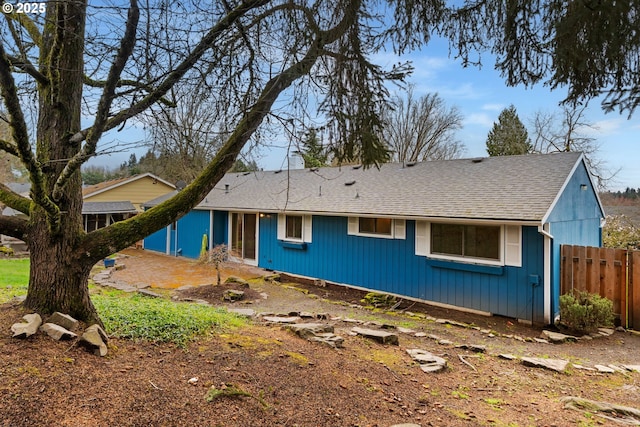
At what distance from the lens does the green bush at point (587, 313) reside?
22.4 feet

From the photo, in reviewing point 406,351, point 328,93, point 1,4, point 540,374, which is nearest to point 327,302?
point 406,351

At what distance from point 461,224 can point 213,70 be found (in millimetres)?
6944

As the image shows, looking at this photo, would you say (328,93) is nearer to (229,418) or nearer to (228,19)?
(228,19)

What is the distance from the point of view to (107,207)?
1828cm

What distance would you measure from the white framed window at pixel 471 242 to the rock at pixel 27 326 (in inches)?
312

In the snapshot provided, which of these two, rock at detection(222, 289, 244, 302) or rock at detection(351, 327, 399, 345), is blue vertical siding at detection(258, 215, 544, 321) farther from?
rock at detection(351, 327, 399, 345)

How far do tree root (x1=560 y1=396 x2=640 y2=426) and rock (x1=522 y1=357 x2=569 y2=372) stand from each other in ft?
3.45

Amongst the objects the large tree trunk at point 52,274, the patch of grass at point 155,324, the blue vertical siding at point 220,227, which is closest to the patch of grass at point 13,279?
the patch of grass at point 155,324

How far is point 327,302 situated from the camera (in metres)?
9.15

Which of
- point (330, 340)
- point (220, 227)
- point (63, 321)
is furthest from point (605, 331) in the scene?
point (220, 227)

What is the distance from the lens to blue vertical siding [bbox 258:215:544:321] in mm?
7695

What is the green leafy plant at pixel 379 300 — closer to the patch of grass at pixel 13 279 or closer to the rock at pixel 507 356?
the rock at pixel 507 356

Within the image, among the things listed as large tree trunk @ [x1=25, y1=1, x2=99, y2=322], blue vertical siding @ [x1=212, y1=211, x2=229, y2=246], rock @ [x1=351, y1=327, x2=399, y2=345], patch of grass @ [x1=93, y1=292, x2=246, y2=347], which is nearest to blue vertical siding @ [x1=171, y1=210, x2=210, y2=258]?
blue vertical siding @ [x1=212, y1=211, x2=229, y2=246]

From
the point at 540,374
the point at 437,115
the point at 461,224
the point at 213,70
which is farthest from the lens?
the point at 437,115
